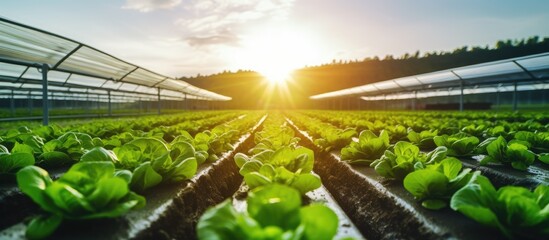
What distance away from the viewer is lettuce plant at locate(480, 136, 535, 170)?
2.75 metres

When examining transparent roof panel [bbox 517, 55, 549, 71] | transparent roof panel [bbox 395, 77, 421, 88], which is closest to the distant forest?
transparent roof panel [bbox 395, 77, 421, 88]

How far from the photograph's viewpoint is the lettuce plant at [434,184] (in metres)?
1.79

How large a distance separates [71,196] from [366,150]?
8.10 feet

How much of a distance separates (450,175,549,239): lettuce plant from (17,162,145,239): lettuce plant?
1.35 m

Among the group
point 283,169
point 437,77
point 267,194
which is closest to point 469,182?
point 283,169

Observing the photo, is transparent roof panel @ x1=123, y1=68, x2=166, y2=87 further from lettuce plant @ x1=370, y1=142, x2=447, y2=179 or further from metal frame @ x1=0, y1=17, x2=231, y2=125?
lettuce plant @ x1=370, y1=142, x2=447, y2=179

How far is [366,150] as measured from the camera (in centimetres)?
328

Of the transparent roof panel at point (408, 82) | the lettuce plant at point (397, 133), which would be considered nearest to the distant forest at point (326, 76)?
the transparent roof panel at point (408, 82)

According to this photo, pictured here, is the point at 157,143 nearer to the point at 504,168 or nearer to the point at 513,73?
the point at 504,168

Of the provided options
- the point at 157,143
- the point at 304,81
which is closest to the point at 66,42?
the point at 157,143

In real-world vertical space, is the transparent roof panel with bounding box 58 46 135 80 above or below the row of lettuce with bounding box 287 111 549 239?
above

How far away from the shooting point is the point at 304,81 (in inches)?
4579

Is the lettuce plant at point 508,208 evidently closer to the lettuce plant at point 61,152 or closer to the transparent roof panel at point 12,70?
the lettuce plant at point 61,152

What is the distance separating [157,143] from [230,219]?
4.51 feet
